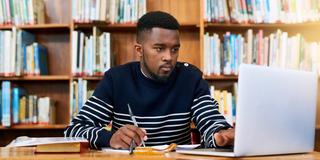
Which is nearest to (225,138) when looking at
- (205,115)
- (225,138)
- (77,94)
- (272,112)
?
(225,138)

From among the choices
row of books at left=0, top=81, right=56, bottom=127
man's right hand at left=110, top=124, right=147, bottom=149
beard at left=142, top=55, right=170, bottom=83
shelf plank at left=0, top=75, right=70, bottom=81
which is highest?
beard at left=142, top=55, right=170, bottom=83

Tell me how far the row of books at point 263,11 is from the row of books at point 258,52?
0.10m

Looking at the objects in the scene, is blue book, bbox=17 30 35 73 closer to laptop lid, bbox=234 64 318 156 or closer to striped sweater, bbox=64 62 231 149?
striped sweater, bbox=64 62 231 149

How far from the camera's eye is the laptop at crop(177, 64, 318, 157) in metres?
1.13

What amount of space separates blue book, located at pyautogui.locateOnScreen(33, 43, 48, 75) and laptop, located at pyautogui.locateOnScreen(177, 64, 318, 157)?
6.27ft

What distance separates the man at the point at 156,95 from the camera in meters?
1.81

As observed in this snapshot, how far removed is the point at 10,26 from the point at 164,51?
59.8 inches

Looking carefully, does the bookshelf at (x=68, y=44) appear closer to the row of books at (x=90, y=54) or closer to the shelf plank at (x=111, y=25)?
the shelf plank at (x=111, y=25)

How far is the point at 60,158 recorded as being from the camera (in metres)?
1.14

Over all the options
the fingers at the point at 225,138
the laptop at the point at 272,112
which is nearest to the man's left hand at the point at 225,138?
the fingers at the point at 225,138

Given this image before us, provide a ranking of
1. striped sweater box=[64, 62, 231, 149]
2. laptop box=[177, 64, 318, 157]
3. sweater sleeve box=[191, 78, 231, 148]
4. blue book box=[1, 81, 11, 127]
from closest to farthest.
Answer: laptop box=[177, 64, 318, 157], sweater sleeve box=[191, 78, 231, 148], striped sweater box=[64, 62, 231, 149], blue book box=[1, 81, 11, 127]

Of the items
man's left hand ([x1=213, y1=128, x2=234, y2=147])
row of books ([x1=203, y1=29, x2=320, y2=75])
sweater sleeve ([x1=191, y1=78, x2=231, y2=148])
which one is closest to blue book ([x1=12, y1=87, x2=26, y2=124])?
row of books ([x1=203, y1=29, x2=320, y2=75])

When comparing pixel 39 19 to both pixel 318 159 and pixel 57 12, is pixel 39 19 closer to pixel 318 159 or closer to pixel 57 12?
pixel 57 12

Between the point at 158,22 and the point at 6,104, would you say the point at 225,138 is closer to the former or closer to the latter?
the point at 158,22
